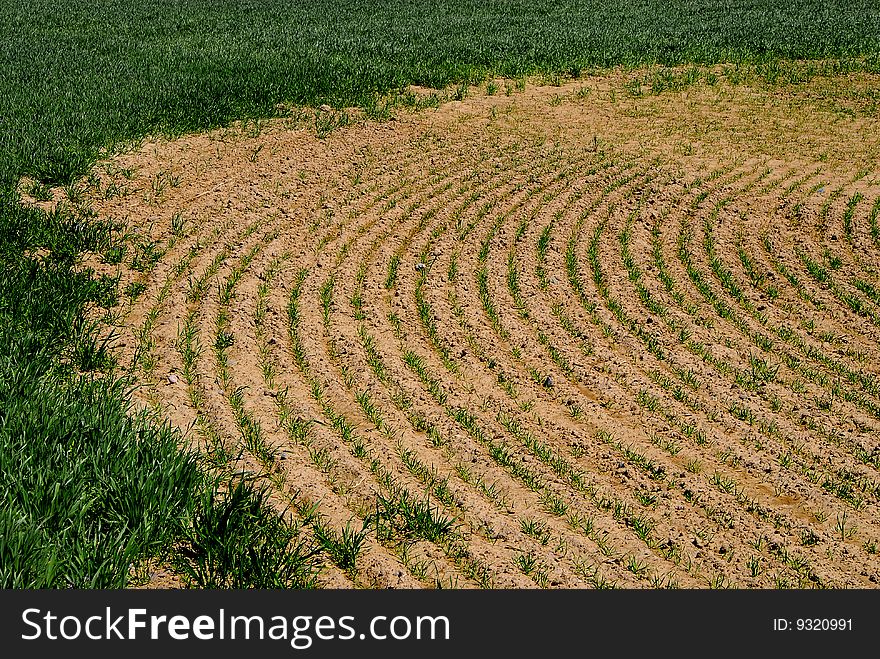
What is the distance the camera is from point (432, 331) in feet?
21.8

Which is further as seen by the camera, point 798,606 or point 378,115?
point 378,115

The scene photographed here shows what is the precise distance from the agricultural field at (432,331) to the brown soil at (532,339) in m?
0.03

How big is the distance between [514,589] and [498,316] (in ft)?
10.4

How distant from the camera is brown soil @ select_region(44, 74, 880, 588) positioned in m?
4.66

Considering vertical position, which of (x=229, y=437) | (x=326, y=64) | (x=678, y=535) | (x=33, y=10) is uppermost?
(x=33, y=10)

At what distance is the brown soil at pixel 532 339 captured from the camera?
183 inches

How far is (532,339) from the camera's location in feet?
21.5

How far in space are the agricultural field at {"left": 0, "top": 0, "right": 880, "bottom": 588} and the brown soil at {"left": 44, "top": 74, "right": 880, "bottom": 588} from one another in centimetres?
3

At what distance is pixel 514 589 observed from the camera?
4.03 metres

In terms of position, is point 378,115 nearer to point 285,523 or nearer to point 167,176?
point 167,176

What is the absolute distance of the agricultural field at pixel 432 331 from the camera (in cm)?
436

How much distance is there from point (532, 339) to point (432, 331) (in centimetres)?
83

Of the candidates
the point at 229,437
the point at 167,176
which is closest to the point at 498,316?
the point at 229,437

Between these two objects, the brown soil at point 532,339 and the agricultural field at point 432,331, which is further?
the brown soil at point 532,339
